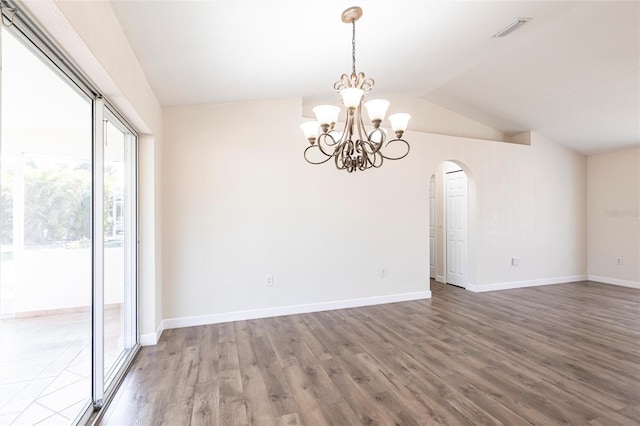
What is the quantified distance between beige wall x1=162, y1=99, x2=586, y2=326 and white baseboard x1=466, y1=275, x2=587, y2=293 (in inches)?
1.4

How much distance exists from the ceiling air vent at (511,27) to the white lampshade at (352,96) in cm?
175

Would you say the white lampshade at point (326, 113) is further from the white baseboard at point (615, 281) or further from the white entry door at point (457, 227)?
the white baseboard at point (615, 281)

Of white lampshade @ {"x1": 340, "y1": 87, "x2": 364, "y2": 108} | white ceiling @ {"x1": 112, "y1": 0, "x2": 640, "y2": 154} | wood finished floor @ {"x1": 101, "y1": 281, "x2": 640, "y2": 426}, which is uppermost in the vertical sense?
white ceiling @ {"x1": 112, "y1": 0, "x2": 640, "y2": 154}

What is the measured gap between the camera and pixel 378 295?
14.1 ft

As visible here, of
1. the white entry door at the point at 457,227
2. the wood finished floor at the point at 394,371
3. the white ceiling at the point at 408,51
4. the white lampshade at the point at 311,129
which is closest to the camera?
the wood finished floor at the point at 394,371

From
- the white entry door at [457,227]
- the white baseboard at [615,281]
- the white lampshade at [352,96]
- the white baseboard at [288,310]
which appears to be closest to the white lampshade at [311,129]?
the white lampshade at [352,96]

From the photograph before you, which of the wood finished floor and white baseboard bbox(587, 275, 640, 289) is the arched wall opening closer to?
the wood finished floor

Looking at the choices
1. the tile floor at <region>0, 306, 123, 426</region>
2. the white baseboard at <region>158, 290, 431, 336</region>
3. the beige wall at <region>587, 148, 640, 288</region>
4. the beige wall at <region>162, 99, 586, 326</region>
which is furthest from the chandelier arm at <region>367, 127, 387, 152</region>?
the beige wall at <region>587, 148, 640, 288</region>

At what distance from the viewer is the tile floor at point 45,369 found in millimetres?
1499

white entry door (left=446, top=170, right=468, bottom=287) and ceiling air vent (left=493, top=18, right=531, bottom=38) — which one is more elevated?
ceiling air vent (left=493, top=18, right=531, bottom=38)

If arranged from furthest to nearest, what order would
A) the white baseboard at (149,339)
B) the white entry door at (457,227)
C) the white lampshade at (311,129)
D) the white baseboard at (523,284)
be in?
the white entry door at (457,227) → the white baseboard at (523,284) → the white baseboard at (149,339) → the white lampshade at (311,129)

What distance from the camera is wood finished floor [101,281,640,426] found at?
193cm

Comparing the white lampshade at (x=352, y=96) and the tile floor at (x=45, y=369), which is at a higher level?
the white lampshade at (x=352, y=96)

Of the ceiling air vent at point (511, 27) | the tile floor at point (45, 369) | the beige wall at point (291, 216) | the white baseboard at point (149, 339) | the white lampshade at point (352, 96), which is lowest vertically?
the white baseboard at point (149, 339)
